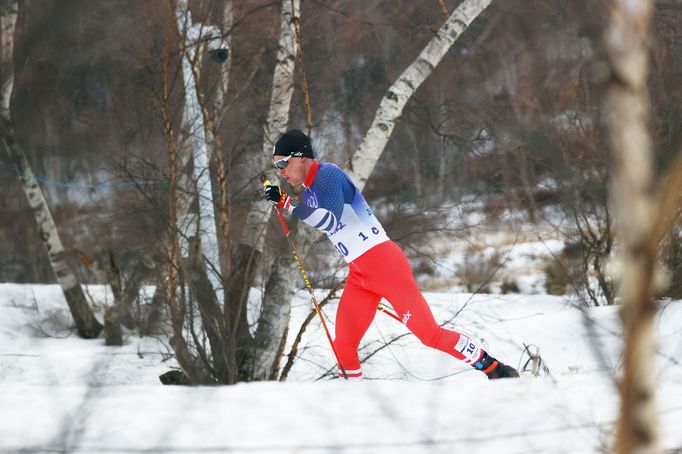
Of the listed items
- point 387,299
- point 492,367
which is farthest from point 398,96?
point 492,367

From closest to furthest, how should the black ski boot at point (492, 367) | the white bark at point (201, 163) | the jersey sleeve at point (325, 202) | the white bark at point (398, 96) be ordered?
the jersey sleeve at point (325, 202) < the black ski boot at point (492, 367) < the white bark at point (398, 96) < the white bark at point (201, 163)

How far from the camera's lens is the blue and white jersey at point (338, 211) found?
4.15m

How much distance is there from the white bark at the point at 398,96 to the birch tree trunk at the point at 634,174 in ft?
17.3

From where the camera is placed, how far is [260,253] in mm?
5684

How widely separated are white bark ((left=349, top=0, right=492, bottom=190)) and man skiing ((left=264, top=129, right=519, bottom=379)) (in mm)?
1604

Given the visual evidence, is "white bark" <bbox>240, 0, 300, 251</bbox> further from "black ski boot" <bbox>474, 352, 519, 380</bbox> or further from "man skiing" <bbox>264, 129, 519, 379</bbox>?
"black ski boot" <bbox>474, 352, 519, 380</bbox>

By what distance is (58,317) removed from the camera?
32.9 feet

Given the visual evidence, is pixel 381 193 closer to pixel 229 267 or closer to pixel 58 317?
pixel 58 317

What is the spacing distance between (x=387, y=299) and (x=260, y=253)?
63.5 inches

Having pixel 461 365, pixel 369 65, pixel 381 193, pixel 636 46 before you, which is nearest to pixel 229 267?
pixel 461 365

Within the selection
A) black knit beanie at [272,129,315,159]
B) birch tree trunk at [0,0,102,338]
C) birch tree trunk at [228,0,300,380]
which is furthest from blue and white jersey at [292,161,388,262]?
birch tree trunk at [0,0,102,338]

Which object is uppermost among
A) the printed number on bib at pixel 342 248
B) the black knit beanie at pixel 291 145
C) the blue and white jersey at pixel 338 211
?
the black knit beanie at pixel 291 145

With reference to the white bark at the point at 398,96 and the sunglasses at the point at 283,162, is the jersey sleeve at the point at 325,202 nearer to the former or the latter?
→ the sunglasses at the point at 283,162

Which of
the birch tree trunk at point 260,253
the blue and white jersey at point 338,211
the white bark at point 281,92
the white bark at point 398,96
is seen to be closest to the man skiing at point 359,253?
the blue and white jersey at point 338,211
